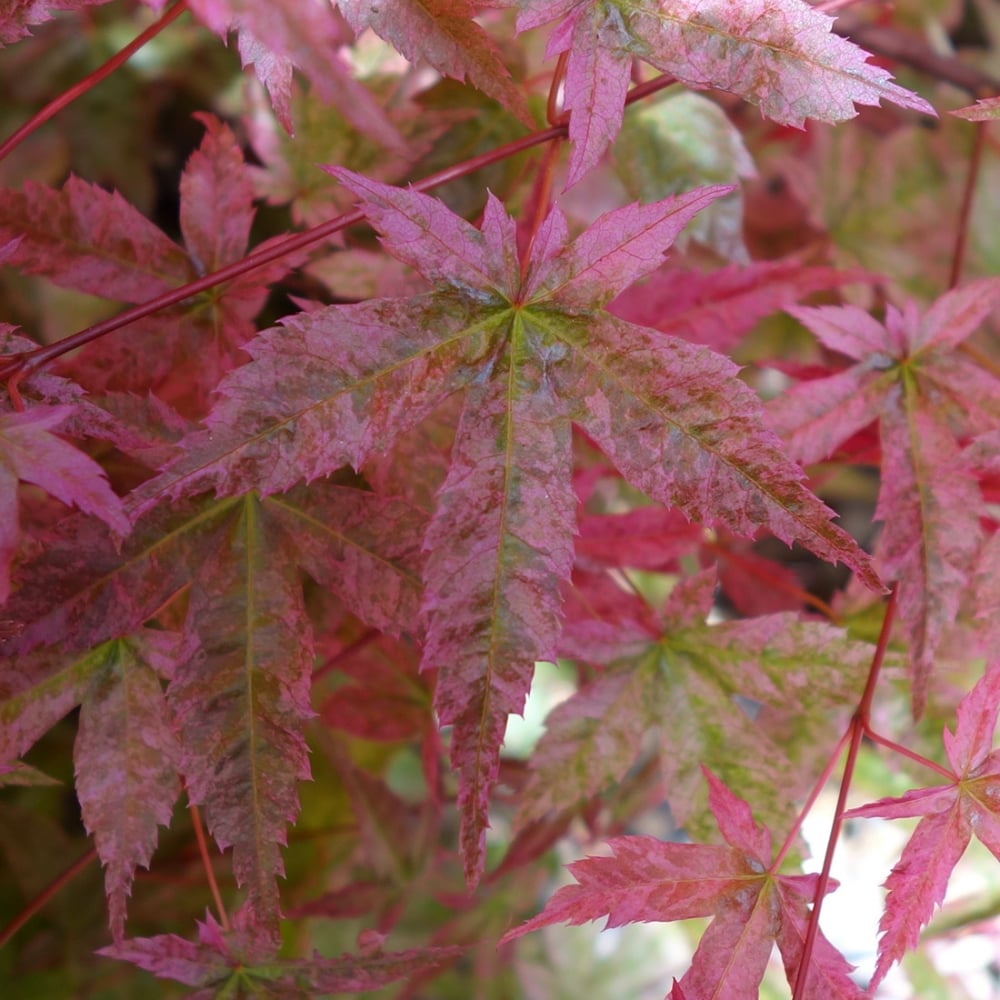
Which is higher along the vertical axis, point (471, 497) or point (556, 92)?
point (556, 92)

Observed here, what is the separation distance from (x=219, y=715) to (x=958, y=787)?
1.49ft

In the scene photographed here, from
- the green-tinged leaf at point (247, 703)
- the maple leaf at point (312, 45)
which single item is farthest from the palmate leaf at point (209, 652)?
the maple leaf at point (312, 45)

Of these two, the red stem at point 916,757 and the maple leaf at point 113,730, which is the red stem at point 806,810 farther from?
the maple leaf at point 113,730

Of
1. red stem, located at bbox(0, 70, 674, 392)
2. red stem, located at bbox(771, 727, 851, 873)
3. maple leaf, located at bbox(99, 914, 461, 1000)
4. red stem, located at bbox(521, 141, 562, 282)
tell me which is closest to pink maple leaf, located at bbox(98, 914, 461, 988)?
maple leaf, located at bbox(99, 914, 461, 1000)

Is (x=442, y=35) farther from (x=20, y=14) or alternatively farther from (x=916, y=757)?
(x=916, y=757)

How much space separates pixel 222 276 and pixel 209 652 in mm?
233

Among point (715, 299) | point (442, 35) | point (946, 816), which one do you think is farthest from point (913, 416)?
point (442, 35)

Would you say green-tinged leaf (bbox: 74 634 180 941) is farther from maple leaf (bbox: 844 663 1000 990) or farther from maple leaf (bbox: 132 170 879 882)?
maple leaf (bbox: 844 663 1000 990)

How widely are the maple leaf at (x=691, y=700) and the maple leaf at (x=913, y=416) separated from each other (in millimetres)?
97

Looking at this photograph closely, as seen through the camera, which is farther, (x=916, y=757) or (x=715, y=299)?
(x=715, y=299)

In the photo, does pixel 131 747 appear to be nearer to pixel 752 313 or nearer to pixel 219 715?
pixel 219 715

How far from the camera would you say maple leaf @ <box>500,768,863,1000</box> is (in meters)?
0.55

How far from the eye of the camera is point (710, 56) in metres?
0.52

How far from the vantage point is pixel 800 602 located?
0.98 m
